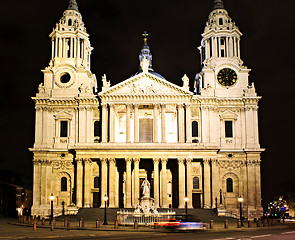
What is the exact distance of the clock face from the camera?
68.2 m

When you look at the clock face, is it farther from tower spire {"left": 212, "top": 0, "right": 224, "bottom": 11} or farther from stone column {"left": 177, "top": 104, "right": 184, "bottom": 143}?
tower spire {"left": 212, "top": 0, "right": 224, "bottom": 11}

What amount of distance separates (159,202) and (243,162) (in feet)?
42.4

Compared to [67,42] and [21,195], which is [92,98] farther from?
[21,195]

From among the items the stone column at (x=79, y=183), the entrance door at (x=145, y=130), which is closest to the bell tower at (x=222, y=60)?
the entrance door at (x=145, y=130)

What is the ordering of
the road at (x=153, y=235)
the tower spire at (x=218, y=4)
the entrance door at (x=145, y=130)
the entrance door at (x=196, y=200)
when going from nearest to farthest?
the road at (x=153, y=235) → the entrance door at (x=196, y=200) → the entrance door at (x=145, y=130) → the tower spire at (x=218, y=4)

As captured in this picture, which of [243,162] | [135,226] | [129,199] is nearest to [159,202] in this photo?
[129,199]

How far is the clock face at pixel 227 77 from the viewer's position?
224 feet

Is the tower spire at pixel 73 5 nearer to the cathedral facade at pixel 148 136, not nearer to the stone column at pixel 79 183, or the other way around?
the cathedral facade at pixel 148 136

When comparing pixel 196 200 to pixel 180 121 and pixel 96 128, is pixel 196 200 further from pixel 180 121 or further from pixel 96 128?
pixel 96 128

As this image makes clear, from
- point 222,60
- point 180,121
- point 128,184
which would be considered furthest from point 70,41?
point 128,184

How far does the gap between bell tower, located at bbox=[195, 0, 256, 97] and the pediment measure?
488 centimetres

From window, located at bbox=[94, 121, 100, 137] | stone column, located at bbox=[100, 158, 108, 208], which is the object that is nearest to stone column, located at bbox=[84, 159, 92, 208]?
stone column, located at bbox=[100, 158, 108, 208]

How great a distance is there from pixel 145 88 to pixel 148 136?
24.6ft

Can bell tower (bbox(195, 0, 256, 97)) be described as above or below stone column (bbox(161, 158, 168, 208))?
above
